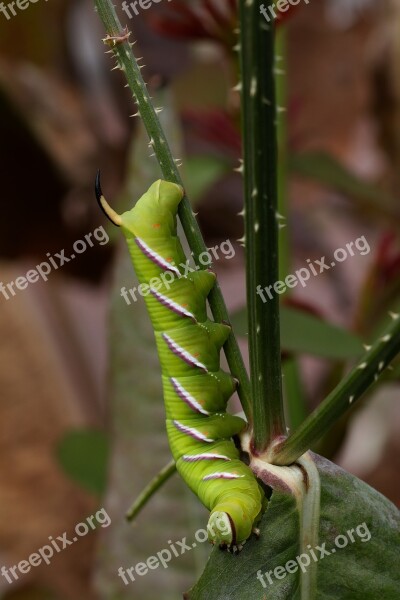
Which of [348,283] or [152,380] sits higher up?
[152,380]

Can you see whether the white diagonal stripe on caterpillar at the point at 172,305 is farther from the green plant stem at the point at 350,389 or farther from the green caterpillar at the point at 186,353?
the green plant stem at the point at 350,389

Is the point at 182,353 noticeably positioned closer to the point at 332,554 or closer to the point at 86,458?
the point at 332,554

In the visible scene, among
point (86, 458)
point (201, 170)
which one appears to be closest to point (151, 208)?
point (201, 170)

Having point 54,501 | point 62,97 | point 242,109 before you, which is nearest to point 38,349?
point 54,501

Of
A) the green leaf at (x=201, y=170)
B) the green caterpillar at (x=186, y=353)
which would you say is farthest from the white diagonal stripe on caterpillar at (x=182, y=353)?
the green leaf at (x=201, y=170)

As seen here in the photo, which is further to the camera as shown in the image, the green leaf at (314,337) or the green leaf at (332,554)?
the green leaf at (314,337)

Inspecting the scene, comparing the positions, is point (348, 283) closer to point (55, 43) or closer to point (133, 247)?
point (55, 43)
